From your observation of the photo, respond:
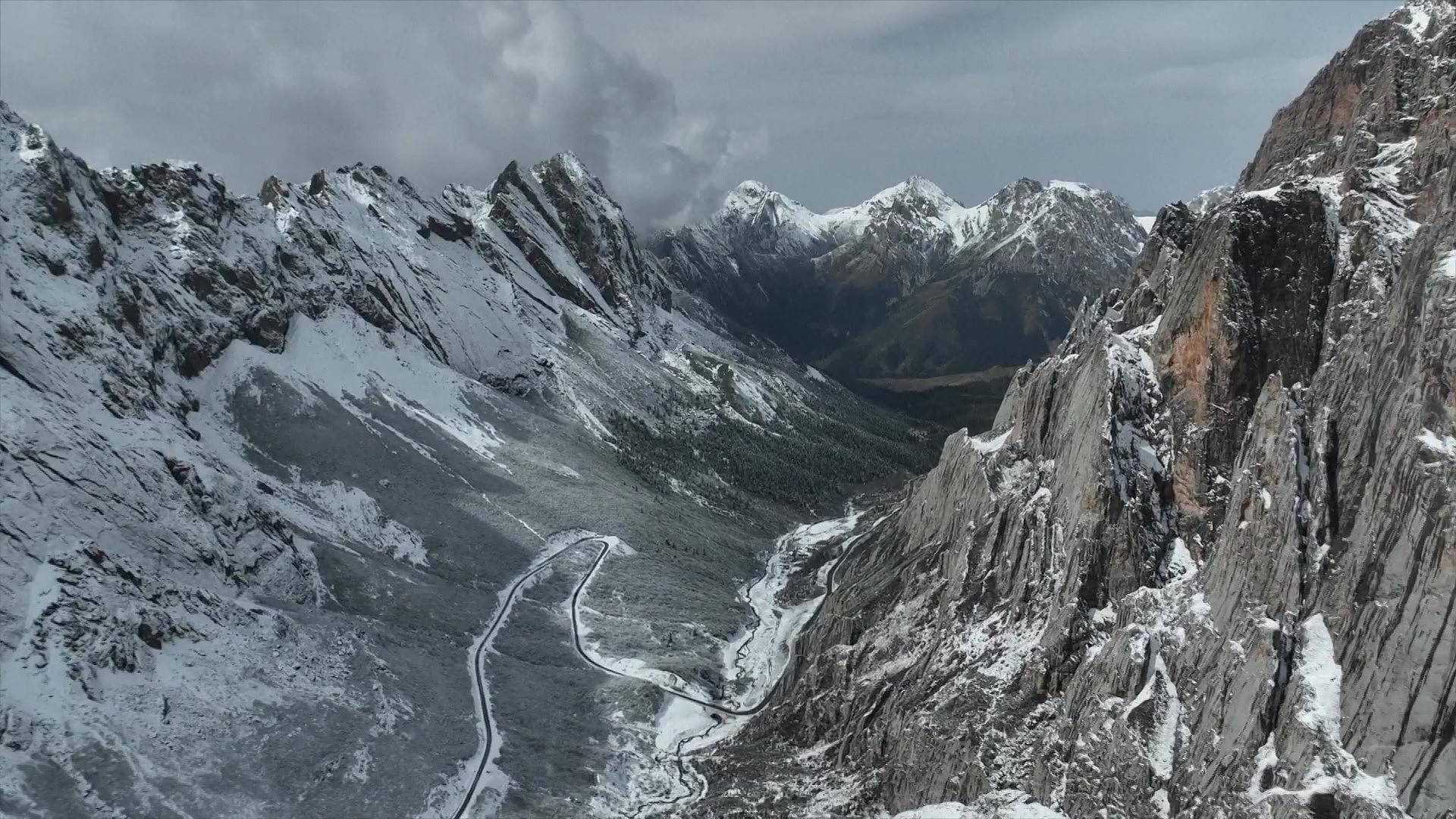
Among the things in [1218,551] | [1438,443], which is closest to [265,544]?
[1218,551]

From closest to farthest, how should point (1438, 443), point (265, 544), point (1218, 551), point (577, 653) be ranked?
point (1438, 443), point (1218, 551), point (265, 544), point (577, 653)

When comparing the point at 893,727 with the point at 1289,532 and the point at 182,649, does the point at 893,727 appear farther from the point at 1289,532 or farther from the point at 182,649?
the point at 182,649

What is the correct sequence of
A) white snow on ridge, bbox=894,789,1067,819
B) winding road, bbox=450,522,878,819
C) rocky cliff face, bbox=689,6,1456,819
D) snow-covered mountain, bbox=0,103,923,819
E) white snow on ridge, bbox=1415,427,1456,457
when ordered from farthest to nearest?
winding road, bbox=450,522,878,819 < snow-covered mountain, bbox=0,103,923,819 < white snow on ridge, bbox=894,789,1067,819 < rocky cliff face, bbox=689,6,1456,819 < white snow on ridge, bbox=1415,427,1456,457

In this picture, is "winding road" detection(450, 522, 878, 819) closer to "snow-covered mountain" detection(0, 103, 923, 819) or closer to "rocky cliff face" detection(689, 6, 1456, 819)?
"snow-covered mountain" detection(0, 103, 923, 819)

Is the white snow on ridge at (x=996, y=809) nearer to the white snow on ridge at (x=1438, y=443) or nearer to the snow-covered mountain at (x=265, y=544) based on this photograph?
the white snow on ridge at (x=1438, y=443)

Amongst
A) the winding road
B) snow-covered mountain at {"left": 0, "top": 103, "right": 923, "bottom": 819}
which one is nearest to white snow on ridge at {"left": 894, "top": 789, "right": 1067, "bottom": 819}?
the winding road

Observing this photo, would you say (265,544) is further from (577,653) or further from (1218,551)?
(1218,551)

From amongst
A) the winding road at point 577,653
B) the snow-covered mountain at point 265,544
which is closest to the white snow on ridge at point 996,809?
the winding road at point 577,653
